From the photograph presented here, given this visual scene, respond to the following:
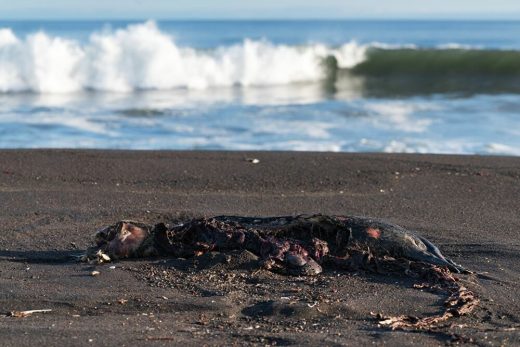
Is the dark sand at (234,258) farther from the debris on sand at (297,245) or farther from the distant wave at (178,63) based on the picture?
the distant wave at (178,63)

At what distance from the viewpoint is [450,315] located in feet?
15.7

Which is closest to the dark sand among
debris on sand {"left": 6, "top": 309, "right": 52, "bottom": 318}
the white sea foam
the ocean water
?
debris on sand {"left": 6, "top": 309, "right": 52, "bottom": 318}

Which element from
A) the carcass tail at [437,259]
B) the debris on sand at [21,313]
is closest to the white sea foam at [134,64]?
the carcass tail at [437,259]

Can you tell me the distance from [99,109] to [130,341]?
43.4 ft

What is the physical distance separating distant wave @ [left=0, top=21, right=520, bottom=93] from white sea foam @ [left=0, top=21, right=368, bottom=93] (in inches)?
1.0

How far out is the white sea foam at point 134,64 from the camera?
23.2m

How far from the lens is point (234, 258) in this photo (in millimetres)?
5641

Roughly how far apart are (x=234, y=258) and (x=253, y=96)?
15.2 m

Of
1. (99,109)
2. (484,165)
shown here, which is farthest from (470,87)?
(484,165)

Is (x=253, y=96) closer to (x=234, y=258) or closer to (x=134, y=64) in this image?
(x=134, y=64)

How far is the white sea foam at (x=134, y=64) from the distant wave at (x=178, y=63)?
3 centimetres

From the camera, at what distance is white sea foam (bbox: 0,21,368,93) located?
23.2 meters

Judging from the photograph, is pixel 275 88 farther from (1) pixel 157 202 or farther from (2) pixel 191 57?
(1) pixel 157 202

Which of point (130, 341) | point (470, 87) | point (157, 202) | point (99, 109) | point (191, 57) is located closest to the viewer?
point (130, 341)
